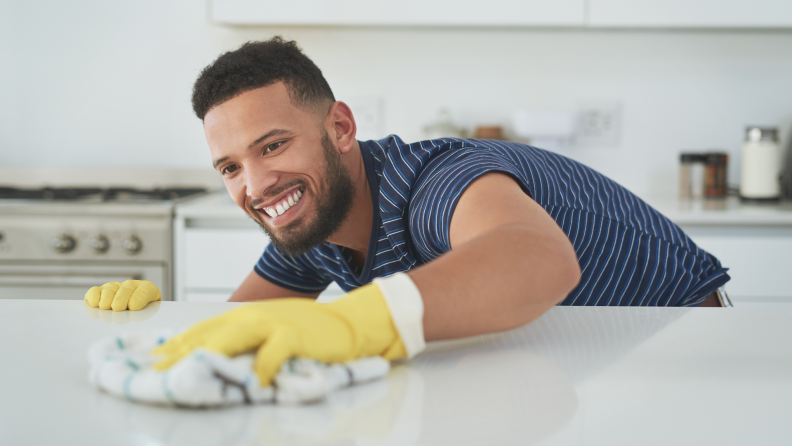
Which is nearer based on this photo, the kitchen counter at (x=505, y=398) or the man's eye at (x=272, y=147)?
the kitchen counter at (x=505, y=398)

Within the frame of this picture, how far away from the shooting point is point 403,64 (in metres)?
2.33

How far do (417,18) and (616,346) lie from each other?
65.4 inches

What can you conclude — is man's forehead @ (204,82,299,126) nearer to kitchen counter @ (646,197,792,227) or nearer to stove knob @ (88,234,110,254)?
stove knob @ (88,234,110,254)

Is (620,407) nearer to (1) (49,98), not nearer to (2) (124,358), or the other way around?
(2) (124,358)

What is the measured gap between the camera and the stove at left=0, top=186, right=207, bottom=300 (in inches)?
69.9

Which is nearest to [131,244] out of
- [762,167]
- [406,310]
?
[406,310]

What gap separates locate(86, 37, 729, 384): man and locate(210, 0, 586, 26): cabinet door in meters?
1.04

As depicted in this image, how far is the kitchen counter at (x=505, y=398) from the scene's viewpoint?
14.0 inches

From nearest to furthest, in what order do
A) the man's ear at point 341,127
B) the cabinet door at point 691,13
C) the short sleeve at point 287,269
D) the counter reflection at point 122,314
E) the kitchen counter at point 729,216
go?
the counter reflection at point 122,314, the man's ear at point 341,127, the short sleeve at point 287,269, the kitchen counter at point 729,216, the cabinet door at point 691,13

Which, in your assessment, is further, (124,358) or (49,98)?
(49,98)

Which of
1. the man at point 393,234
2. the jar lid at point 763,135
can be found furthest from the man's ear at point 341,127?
the jar lid at point 763,135

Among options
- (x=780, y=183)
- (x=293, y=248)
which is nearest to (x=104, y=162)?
(x=293, y=248)

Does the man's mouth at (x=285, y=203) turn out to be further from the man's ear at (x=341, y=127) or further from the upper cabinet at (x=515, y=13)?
the upper cabinet at (x=515, y=13)

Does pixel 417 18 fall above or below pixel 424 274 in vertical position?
above
